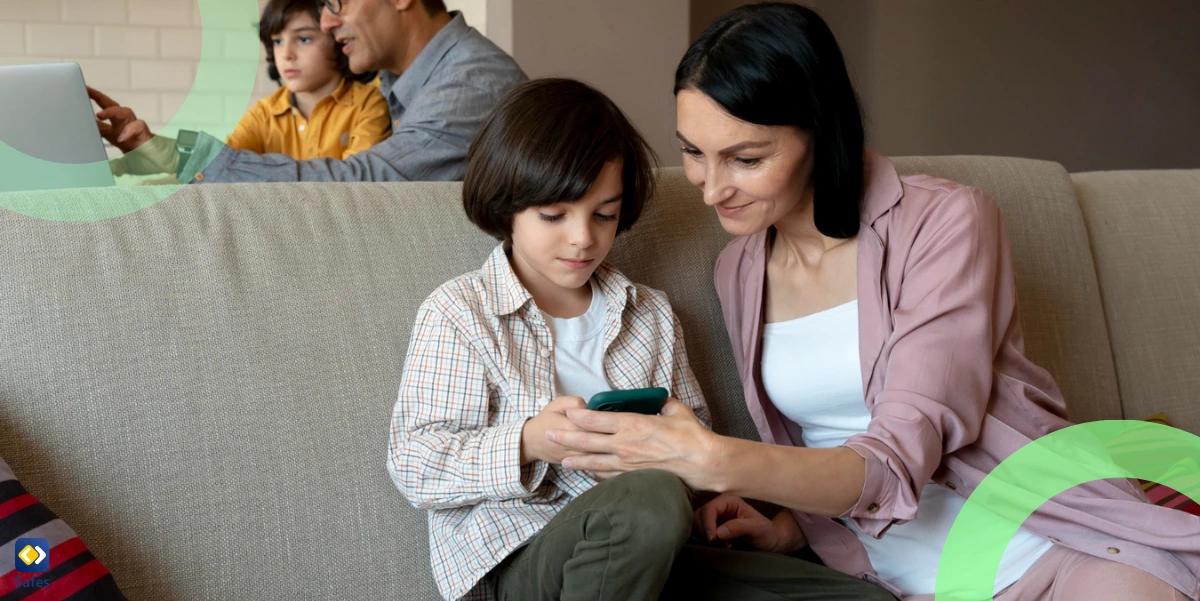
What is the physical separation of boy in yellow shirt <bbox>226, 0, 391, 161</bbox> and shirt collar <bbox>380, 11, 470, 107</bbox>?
20 cm

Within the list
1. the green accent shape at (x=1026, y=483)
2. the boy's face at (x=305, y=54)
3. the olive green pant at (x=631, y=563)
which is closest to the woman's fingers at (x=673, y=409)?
the olive green pant at (x=631, y=563)

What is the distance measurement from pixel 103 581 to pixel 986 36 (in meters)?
4.09

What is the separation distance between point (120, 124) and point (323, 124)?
1.38 m

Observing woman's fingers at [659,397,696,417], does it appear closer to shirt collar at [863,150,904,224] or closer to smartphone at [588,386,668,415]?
smartphone at [588,386,668,415]

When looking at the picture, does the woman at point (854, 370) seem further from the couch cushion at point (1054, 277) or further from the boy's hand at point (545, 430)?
the couch cushion at point (1054, 277)

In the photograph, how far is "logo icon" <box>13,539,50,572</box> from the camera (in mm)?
958

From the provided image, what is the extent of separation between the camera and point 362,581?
1.24m

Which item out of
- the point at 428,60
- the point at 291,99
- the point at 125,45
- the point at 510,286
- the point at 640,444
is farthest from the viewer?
the point at 291,99

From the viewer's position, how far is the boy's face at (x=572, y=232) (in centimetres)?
126

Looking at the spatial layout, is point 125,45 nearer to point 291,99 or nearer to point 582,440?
point 582,440

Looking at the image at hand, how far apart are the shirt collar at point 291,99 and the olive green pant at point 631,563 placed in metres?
1.41

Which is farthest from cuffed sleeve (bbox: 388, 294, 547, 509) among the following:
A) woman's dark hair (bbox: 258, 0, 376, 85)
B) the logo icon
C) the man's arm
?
woman's dark hair (bbox: 258, 0, 376, 85)

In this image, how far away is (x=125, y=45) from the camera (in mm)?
805

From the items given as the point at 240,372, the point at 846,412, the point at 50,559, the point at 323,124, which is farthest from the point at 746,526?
the point at 323,124
